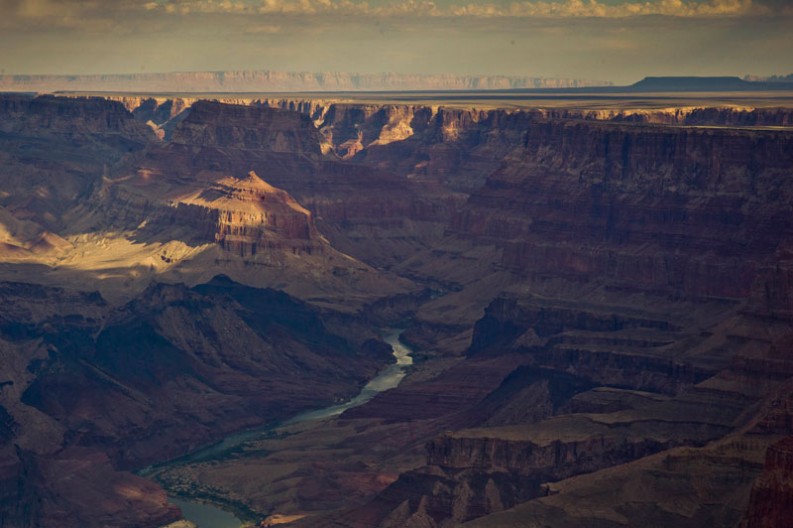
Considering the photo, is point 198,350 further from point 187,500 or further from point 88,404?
point 187,500

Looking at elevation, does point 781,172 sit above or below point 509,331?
above

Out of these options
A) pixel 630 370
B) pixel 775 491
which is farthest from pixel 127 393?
pixel 775 491

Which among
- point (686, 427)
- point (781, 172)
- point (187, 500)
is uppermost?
point (781, 172)

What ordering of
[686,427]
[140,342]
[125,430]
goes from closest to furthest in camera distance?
[686,427] → [125,430] → [140,342]

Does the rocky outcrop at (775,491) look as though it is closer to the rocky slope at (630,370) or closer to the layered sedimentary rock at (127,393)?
the rocky slope at (630,370)

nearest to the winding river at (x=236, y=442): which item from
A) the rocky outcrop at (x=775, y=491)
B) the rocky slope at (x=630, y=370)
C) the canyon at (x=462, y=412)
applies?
the canyon at (x=462, y=412)

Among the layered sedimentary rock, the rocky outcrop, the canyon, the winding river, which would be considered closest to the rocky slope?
the canyon

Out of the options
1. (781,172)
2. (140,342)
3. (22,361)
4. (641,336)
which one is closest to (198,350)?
(140,342)

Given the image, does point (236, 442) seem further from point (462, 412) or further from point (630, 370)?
point (630, 370)
